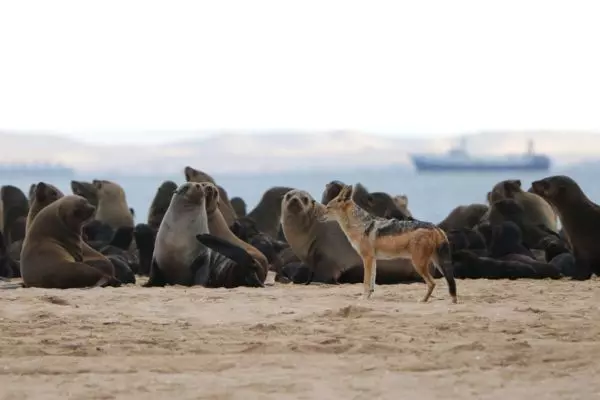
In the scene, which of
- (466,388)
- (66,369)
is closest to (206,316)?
(66,369)

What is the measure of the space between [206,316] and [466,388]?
270cm

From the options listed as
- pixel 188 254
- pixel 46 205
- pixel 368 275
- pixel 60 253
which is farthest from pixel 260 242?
pixel 368 275

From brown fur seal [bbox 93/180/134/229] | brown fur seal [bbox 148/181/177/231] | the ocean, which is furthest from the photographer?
the ocean

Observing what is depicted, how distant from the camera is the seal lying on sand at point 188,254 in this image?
1080 cm

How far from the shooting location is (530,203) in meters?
15.3

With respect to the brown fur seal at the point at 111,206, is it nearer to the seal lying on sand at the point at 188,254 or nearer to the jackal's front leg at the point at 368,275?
the seal lying on sand at the point at 188,254

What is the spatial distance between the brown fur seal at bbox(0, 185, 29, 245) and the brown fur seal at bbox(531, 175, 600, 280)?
6529 mm

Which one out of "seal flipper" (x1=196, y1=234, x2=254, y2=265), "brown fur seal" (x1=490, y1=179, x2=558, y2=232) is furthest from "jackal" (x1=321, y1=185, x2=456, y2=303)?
"brown fur seal" (x1=490, y1=179, x2=558, y2=232)

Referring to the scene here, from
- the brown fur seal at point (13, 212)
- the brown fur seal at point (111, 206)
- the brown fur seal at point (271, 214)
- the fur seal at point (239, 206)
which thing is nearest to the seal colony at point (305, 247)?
the brown fur seal at point (13, 212)

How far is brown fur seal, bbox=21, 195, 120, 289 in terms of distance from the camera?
34.8 feet

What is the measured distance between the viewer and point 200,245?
1123cm

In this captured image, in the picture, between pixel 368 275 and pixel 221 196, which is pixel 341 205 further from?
pixel 221 196

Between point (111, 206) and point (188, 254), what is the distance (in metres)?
5.92

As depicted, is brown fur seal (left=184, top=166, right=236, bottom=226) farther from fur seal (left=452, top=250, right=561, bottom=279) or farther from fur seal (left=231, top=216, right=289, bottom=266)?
fur seal (left=452, top=250, right=561, bottom=279)
